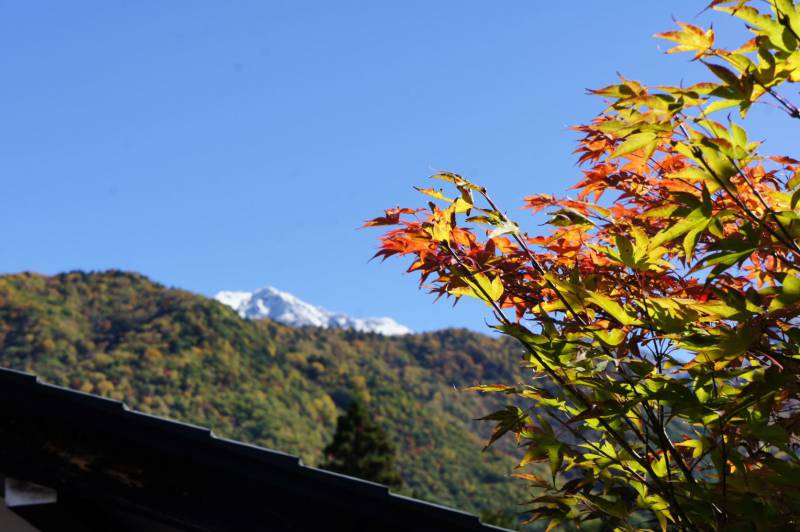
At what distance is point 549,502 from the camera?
3072 mm

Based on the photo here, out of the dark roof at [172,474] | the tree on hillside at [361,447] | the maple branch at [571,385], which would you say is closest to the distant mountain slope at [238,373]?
the tree on hillside at [361,447]

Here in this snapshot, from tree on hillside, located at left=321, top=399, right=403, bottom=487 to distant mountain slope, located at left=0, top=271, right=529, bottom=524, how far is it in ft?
44.7

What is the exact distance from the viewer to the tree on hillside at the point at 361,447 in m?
29.0

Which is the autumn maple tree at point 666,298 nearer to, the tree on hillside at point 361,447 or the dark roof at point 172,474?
the dark roof at point 172,474

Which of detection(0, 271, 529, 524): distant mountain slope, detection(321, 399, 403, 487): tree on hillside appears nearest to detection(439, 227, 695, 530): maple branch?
detection(321, 399, 403, 487): tree on hillside

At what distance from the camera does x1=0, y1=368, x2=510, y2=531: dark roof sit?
2.85 metres

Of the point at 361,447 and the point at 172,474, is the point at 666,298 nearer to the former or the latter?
the point at 172,474

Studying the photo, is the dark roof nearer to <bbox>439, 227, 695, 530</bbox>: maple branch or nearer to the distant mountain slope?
<bbox>439, 227, 695, 530</bbox>: maple branch

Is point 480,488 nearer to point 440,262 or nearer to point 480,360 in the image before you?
point 480,360

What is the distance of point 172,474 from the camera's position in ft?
10.2

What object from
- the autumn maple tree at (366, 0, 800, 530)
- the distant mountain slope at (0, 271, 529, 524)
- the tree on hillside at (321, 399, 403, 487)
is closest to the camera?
the autumn maple tree at (366, 0, 800, 530)

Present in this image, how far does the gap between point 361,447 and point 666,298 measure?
27640 millimetres

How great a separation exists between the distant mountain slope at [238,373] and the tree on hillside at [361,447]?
13.6m

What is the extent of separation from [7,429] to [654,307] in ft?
A: 9.15
